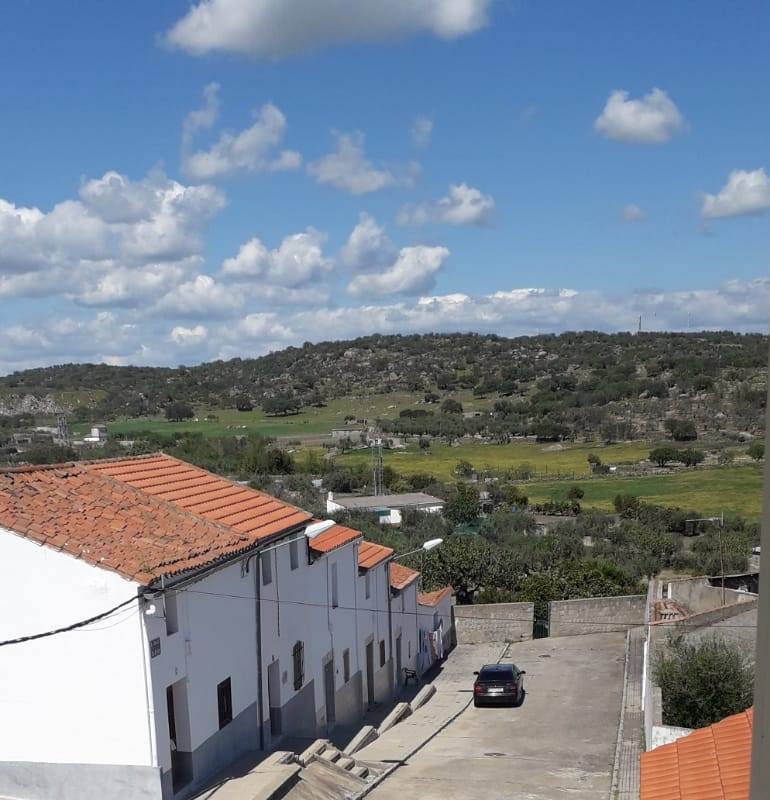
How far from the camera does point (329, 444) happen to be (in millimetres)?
105438

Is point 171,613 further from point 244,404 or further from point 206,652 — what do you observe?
point 244,404

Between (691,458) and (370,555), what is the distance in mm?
66987

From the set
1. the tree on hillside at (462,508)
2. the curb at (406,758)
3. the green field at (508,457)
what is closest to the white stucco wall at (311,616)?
the curb at (406,758)

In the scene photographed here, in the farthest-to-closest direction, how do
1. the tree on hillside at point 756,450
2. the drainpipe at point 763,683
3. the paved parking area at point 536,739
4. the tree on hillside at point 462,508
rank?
the tree on hillside at point 756,450 → the tree on hillside at point 462,508 → the paved parking area at point 536,739 → the drainpipe at point 763,683

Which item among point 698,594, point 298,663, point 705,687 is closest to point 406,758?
point 298,663

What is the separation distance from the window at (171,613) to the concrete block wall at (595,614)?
24.0 metres

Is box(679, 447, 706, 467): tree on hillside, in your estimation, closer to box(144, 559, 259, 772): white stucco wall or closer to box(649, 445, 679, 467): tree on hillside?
box(649, 445, 679, 467): tree on hillside

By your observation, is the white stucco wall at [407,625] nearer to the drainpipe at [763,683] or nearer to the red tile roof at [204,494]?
the red tile roof at [204,494]

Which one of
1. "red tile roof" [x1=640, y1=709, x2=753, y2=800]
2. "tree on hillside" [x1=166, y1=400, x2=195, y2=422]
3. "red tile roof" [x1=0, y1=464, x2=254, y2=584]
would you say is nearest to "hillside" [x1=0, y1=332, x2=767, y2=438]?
"tree on hillside" [x1=166, y1=400, x2=195, y2=422]

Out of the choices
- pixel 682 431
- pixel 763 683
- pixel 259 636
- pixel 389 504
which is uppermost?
pixel 763 683

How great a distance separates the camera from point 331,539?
23500 mm

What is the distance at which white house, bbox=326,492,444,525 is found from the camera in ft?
195

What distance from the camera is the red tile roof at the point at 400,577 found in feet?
98.8

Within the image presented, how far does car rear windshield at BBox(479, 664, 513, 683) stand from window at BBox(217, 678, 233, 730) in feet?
36.8
